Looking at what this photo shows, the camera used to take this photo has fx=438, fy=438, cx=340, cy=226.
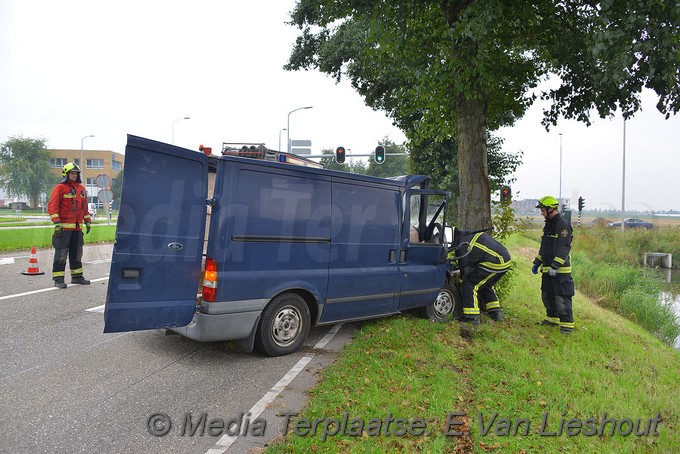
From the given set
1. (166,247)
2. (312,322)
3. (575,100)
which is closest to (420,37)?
(575,100)

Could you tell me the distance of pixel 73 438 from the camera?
3111 millimetres

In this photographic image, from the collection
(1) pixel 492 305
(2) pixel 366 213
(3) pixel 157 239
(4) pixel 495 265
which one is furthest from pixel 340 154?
(3) pixel 157 239

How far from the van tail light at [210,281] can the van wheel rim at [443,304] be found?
3785mm

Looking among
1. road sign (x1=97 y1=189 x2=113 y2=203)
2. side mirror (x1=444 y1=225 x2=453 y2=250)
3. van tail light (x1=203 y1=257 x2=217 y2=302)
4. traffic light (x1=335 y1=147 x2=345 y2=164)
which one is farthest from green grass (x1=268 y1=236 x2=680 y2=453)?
road sign (x1=97 y1=189 x2=113 y2=203)

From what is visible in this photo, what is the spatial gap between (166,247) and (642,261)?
25358mm

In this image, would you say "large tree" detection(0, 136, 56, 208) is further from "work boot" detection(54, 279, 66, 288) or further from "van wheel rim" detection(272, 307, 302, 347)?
"van wheel rim" detection(272, 307, 302, 347)

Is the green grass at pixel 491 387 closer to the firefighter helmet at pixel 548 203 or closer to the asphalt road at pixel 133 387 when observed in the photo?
the asphalt road at pixel 133 387

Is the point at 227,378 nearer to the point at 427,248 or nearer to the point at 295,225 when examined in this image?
the point at 295,225

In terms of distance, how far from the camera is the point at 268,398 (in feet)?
12.9

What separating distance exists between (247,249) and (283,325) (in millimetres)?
1062

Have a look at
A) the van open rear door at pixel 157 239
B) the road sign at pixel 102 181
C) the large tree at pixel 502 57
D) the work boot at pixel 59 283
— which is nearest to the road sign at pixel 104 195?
the road sign at pixel 102 181

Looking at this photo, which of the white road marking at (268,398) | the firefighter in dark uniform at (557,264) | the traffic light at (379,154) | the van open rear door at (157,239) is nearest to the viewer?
the white road marking at (268,398)

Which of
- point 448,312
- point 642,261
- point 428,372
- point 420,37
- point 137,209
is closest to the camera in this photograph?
point 137,209

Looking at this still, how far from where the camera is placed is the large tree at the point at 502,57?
509cm
